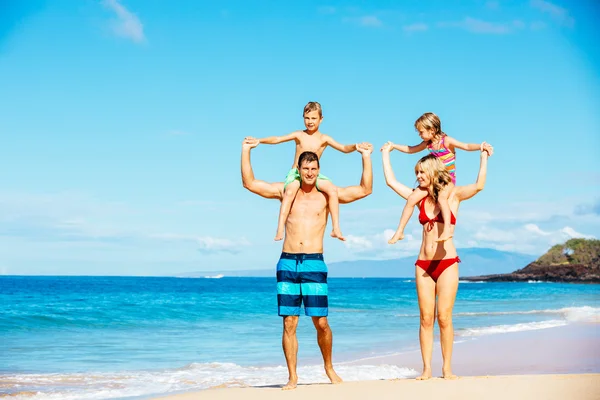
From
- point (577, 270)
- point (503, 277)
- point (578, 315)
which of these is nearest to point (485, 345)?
point (578, 315)

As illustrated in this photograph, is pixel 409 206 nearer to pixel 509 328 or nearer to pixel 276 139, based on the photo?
pixel 276 139

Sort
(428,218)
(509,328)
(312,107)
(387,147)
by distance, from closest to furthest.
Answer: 1. (428,218)
2. (312,107)
3. (387,147)
4. (509,328)

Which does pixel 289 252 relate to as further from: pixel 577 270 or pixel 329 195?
pixel 577 270

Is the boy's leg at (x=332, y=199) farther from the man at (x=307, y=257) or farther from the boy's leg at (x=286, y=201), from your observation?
the boy's leg at (x=286, y=201)

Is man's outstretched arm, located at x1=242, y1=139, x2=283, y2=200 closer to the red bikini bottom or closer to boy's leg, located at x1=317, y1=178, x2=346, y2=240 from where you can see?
boy's leg, located at x1=317, y1=178, x2=346, y2=240

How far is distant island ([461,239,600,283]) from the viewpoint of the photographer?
8219 centimetres

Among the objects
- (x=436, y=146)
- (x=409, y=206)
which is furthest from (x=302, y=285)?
(x=436, y=146)

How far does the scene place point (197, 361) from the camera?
13.3 metres

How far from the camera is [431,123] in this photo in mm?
7188

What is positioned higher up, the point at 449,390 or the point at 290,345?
the point at 290,345

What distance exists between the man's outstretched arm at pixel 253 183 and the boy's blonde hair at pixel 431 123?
140cm

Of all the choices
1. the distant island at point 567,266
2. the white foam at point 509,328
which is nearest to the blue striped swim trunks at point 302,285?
the white foam at point 509,328

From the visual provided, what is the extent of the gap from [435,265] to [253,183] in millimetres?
1832

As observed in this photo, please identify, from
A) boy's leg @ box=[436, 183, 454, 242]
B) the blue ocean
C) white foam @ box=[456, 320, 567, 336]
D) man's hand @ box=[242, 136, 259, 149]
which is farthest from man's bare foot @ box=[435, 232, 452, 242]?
white foam @ box=[456, 320, 567, 336]
